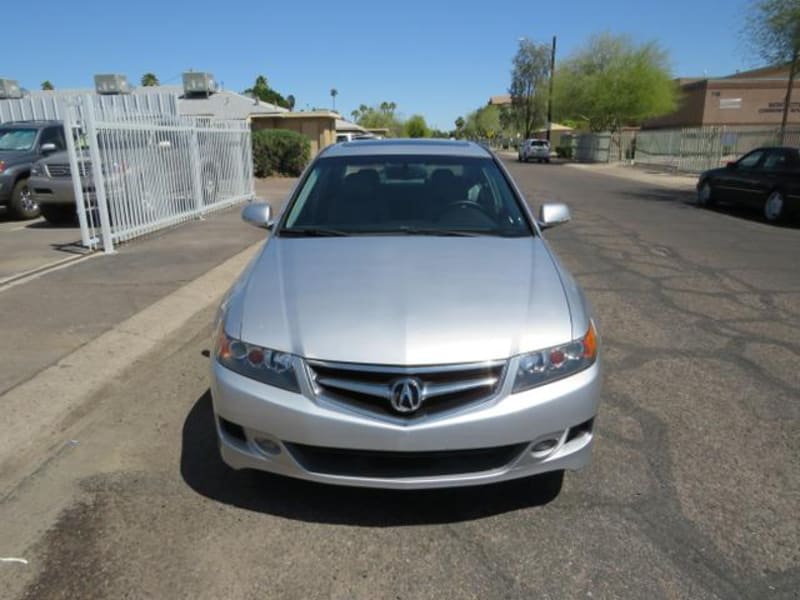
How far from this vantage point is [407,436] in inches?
94.9

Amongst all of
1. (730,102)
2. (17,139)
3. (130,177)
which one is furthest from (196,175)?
(730,102)

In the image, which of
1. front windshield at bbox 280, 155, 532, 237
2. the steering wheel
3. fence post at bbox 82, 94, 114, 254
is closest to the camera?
front windshield at bbox 280, 155, 532, 237

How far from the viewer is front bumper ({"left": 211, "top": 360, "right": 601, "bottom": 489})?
7.97ft

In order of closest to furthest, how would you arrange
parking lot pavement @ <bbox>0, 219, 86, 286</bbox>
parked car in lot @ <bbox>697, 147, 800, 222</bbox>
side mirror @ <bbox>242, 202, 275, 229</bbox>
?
side mirror @ <bbox>242, 202, 275, 229</bbox> → parking lot pavement @ <bbox>0, 219, 86, 286</bbox> → parked car in lot @ <bbox>697, 147, 800, 222</bbox>

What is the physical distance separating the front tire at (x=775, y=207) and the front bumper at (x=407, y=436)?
1205 cm

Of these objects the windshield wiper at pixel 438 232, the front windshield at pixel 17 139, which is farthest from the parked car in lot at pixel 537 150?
the windshield wiper at pixel 438 232

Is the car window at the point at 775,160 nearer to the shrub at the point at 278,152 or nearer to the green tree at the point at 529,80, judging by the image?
the shrub at the point at 278,152

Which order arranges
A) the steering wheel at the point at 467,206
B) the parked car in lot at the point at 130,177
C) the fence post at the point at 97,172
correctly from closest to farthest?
the steering wheel at the point at 467,206
the fence post at the point at 97,172
the parked car in lot at the point at 130,177

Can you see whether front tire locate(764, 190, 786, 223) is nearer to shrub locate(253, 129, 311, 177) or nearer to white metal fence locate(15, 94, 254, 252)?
white metal fence locate(15, 94, 254, 252)

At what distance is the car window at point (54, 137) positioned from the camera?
494 inches

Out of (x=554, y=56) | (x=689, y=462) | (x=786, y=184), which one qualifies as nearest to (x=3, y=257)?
(x=689, y=462)

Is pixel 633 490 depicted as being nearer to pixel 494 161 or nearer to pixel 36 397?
pixel 494 161

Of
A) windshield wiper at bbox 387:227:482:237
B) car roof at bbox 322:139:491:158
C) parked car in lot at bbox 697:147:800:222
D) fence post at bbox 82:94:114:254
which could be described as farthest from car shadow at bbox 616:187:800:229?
fence post at bbox 82:94:114:254

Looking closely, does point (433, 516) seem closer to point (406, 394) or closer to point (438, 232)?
point (406, 394)
